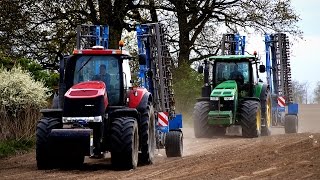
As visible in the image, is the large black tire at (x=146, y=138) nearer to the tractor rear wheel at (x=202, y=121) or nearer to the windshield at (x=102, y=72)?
the windshield at (x=102, y=72)

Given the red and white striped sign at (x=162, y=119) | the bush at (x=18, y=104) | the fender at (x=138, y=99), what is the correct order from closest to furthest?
the fender at (x=138, y=99) → the red and white striped sign at (x=162, y=119) → the bush at (x=18, y=104)

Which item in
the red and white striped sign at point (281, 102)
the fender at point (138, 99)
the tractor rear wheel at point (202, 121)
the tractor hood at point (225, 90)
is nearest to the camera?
the fender at point (138, 99)

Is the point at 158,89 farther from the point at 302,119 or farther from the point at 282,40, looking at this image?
the point at 302,119

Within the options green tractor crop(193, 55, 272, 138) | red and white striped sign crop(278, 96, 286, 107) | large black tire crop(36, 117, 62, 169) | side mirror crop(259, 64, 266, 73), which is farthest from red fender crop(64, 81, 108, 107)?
red and white striped sign crop(278, 96, 286, 107)

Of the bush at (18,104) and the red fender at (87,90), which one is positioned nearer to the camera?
the red fender at (87,90)

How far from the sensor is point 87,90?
1443 cm

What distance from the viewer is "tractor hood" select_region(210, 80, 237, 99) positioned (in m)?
23.4

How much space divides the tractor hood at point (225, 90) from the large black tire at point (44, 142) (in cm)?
975

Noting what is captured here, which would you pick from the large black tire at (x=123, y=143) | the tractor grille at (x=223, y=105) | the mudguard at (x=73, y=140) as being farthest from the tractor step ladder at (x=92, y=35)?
the mudguard at (x=73, y=140)

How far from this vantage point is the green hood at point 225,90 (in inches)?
920

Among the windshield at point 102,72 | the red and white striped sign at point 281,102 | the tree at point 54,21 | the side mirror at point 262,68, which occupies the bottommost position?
the red and white striped sign at point 281,102

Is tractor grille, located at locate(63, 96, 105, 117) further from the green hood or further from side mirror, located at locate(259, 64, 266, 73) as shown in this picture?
side mirror, located at locate(259, 64, 266, 73)

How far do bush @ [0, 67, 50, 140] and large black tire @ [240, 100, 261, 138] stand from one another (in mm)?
6248

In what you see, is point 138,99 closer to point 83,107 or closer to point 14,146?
point 83,107
